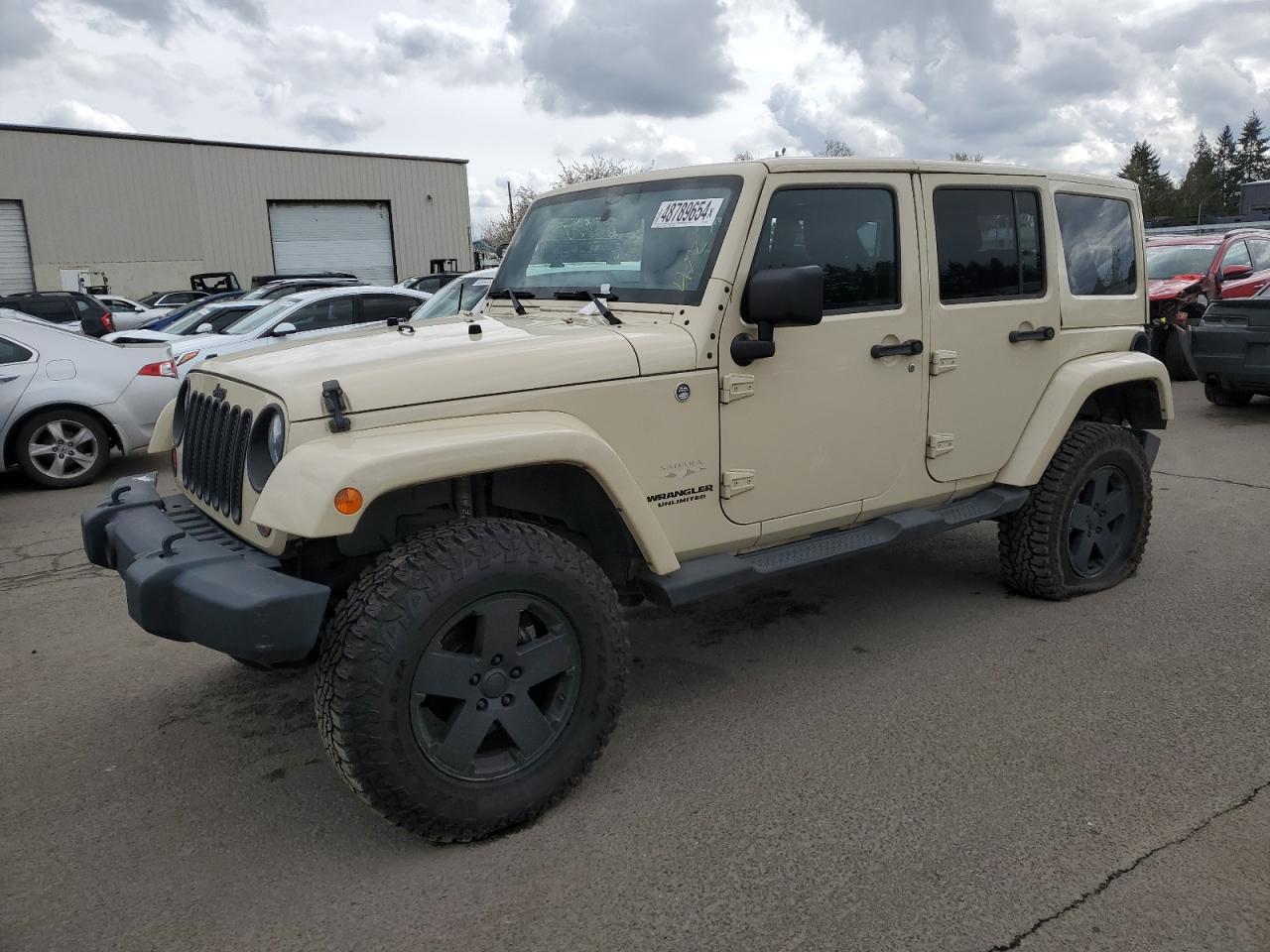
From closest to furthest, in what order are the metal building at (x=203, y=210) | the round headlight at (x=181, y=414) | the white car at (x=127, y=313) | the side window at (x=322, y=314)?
the round headlight at (x=181, y=414), the side window at (x=322, y=314), the white car at (x=127, y=313), the metal building at (x=203, y=210)

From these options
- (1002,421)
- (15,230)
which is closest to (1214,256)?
(1002,421)

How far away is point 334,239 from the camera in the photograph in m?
36.2

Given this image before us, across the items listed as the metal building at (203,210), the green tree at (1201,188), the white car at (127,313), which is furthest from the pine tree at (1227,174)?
the white car at (127,313)

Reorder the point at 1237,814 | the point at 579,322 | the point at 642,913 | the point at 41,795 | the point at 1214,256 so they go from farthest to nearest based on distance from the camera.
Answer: the point at 1214,256 → the point at 579,322 → the point at 41,795 → the point at 1237,814 → the point at 642,913

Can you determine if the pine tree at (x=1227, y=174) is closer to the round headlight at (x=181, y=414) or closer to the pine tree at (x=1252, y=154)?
the pine tree at (x=1252, y=154)

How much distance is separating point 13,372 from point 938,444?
7.54 meters

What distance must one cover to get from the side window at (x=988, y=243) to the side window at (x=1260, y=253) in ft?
34.2

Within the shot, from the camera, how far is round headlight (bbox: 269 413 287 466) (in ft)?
9.59

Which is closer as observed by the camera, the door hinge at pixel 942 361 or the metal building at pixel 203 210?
the door hinge at pixel 942 361

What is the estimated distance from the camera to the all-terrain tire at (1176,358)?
466 inches

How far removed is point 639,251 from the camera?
3.74m

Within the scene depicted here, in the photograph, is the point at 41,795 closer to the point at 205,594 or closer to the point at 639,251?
the point at 205,594

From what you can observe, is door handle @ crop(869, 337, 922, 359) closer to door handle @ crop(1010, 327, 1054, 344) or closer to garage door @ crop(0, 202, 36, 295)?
door handle @ crop(1010, 327, 1054, 344)

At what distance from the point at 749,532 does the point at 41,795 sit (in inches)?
102
